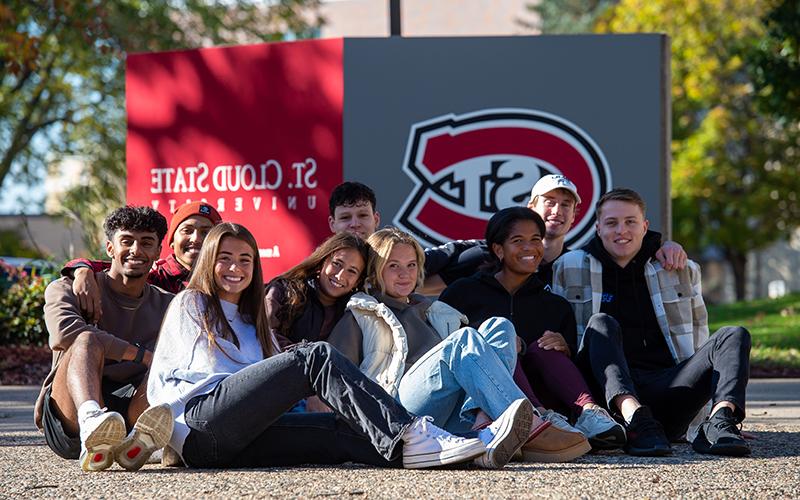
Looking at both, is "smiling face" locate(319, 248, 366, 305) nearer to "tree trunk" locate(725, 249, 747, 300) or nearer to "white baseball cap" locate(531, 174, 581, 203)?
"white baseball cap" locate(531, 174, 581, 203)

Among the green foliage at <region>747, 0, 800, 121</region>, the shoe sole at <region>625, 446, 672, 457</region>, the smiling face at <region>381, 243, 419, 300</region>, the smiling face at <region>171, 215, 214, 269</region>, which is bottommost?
the shoe sole at <region>625, 446, 672, 457</region>

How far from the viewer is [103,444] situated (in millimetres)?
4504

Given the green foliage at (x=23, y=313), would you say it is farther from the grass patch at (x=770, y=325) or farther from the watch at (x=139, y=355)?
the grass patch at (x=770, y=325)

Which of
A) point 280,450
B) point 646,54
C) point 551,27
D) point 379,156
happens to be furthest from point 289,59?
point 551,27

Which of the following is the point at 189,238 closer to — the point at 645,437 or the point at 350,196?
the point at 350,196

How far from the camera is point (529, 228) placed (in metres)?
5.90

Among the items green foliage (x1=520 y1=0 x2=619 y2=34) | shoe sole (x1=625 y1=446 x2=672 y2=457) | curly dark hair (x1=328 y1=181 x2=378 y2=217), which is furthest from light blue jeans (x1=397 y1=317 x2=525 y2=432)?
green foliage (x1=520 y1=0 x2=619 y2=34)

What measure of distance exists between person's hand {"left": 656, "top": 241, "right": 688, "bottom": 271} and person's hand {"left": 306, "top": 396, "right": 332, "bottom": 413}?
6.38ft

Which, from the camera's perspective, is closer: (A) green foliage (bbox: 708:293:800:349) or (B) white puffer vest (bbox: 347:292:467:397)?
(B) white puffer vest (bbox: 347:292:467:397)

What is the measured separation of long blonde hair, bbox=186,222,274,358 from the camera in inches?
189

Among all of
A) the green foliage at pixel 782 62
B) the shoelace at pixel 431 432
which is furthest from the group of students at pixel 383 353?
the green foliage at pixel 782 62

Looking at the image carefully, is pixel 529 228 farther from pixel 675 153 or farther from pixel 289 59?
pixel 675 153

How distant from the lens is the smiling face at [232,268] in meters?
4.88

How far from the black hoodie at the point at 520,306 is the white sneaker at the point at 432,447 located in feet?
4.21
